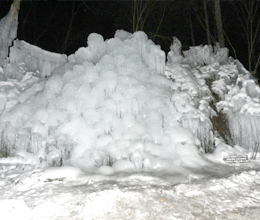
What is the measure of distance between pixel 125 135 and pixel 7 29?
165 inches

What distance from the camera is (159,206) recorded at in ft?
7.99

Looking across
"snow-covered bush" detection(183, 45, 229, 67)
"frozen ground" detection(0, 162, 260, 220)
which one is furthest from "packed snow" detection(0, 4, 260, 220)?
"snow-covered bush" detection(183, 45, 229, 67)

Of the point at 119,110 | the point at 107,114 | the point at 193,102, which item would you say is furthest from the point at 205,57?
the point at 107,114

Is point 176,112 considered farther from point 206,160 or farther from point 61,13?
point 61,13

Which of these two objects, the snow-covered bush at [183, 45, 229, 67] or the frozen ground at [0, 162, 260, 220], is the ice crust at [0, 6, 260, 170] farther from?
the snow-covered bush at [183, 45, 229, 67]

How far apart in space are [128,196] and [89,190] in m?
0.53

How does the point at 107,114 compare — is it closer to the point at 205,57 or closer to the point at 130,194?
the point at 130,194

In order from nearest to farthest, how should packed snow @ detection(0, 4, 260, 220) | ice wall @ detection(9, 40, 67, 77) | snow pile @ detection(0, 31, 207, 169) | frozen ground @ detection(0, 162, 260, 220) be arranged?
1. frozen ground @ detection(0, 162, 260, 220)
2. packed snow @ detection(0, 4, 260, 220)
3. snow pile @ detection(0, 31, 207, 169)
4. ice wall @ detection(9, 40, 67, 77)

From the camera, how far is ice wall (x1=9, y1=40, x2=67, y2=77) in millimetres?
5918

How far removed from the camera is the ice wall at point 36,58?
233 inches

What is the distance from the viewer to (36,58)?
6051 millimetres

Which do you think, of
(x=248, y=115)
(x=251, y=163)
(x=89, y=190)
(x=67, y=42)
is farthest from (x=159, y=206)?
(x=67, y=42)

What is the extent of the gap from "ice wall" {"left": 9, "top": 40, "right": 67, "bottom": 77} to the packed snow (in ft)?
0.08

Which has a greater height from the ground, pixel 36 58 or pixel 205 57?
pixel 205 57
